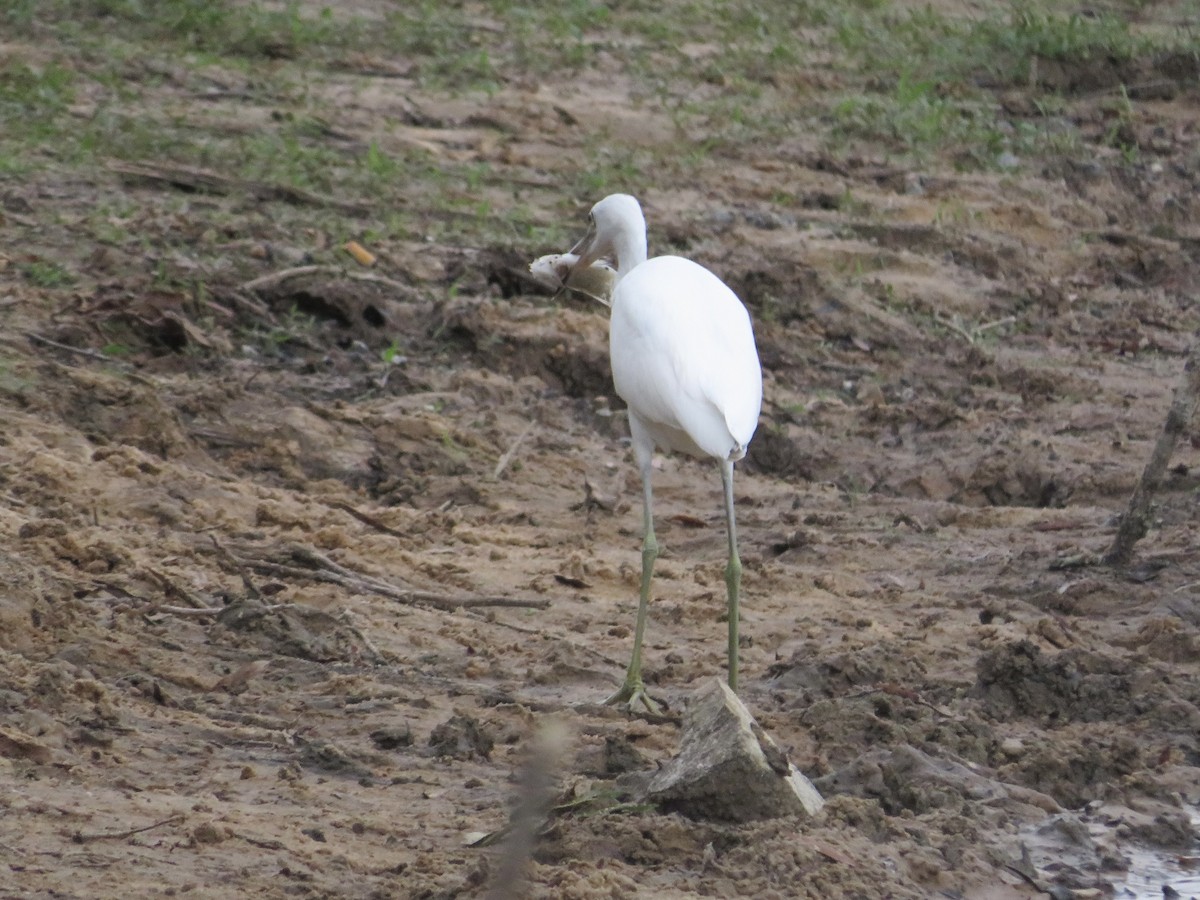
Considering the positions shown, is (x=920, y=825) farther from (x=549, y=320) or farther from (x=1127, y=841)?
(x=549, y=320)

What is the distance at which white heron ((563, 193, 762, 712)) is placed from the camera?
4.87 meters

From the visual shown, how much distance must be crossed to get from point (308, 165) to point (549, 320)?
2.05 meters

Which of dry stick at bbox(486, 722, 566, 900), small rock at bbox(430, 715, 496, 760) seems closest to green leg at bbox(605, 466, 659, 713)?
small rock at bbox(430, 715, 496, 760)

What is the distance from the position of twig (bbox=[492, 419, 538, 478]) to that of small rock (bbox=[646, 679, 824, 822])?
3044 mm

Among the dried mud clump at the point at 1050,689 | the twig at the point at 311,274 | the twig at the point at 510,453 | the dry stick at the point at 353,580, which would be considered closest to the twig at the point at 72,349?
the twig at the point at 311,274

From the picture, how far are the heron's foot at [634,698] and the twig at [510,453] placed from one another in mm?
2035

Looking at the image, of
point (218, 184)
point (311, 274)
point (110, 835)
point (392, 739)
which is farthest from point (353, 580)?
point (218, 184)

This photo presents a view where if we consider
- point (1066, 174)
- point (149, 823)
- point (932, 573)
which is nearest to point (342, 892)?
point (149, 823)

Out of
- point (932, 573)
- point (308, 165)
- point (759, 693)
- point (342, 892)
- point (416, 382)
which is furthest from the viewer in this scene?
point (308, 165)

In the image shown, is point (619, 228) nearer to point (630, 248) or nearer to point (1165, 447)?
point (630, 248)

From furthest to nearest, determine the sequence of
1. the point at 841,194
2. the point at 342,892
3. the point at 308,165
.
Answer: the point at 841,194
the point at 308,165
the point at 342,892

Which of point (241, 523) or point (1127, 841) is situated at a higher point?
point (1127, 841)

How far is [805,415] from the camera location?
314 inches

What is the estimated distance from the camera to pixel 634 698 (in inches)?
191
